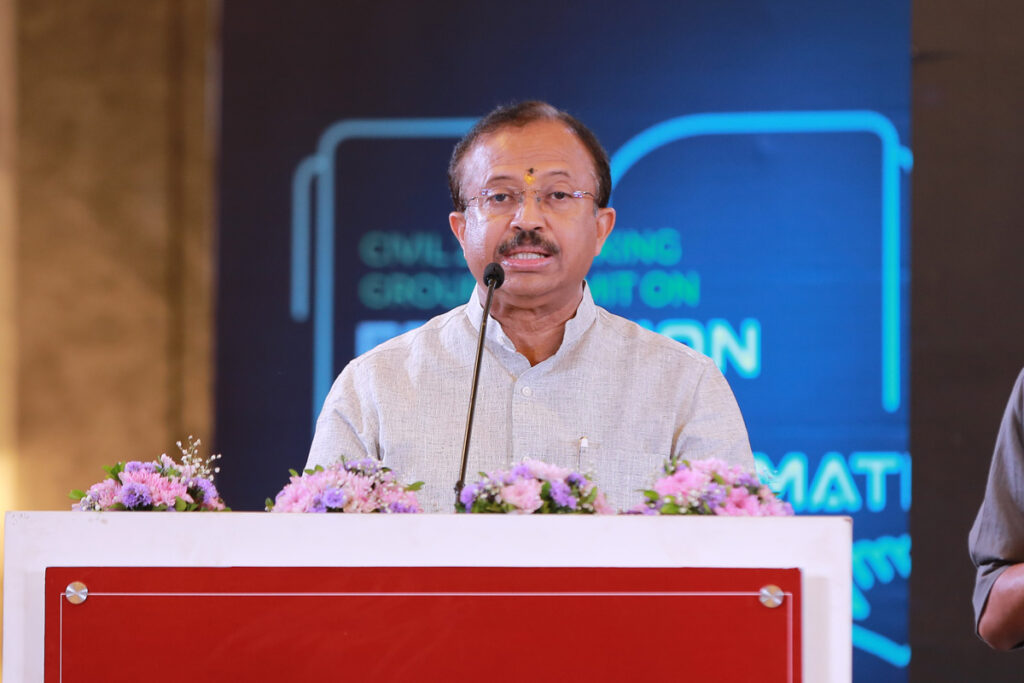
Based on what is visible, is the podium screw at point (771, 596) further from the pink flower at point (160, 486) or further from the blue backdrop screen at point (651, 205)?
the blue backdrop screen at point (651, 205)

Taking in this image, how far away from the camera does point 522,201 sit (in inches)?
88.6

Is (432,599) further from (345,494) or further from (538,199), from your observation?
(538,199)

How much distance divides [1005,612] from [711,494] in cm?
57

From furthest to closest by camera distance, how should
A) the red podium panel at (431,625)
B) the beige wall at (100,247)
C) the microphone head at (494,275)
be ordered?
the beige wall at (100,247) < the microphone head at (494,275) < the red podium panel at (431,625)

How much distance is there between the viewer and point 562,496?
56.2 inches

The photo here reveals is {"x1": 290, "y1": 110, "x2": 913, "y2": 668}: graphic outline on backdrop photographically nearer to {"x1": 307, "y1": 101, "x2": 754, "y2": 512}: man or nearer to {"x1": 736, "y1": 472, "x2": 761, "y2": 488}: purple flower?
{"x1": 307, "y1": 101, "x2": 754, "y2": 512}: man

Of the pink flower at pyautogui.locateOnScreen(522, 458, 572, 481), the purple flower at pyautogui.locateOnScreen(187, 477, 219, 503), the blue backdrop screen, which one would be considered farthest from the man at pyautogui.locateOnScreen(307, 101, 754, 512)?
the blue backdrop screen

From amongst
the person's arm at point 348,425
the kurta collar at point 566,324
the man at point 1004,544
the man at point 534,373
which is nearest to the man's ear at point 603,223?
the man at point 534,373

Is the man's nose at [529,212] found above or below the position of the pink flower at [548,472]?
above

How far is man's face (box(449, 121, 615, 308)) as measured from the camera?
2242mm

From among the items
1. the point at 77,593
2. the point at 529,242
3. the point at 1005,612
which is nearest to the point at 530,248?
the point at 529,242

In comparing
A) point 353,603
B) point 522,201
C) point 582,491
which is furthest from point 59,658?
point 522,201

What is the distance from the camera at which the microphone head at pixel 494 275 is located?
2080 mm

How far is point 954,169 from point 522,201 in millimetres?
1285
